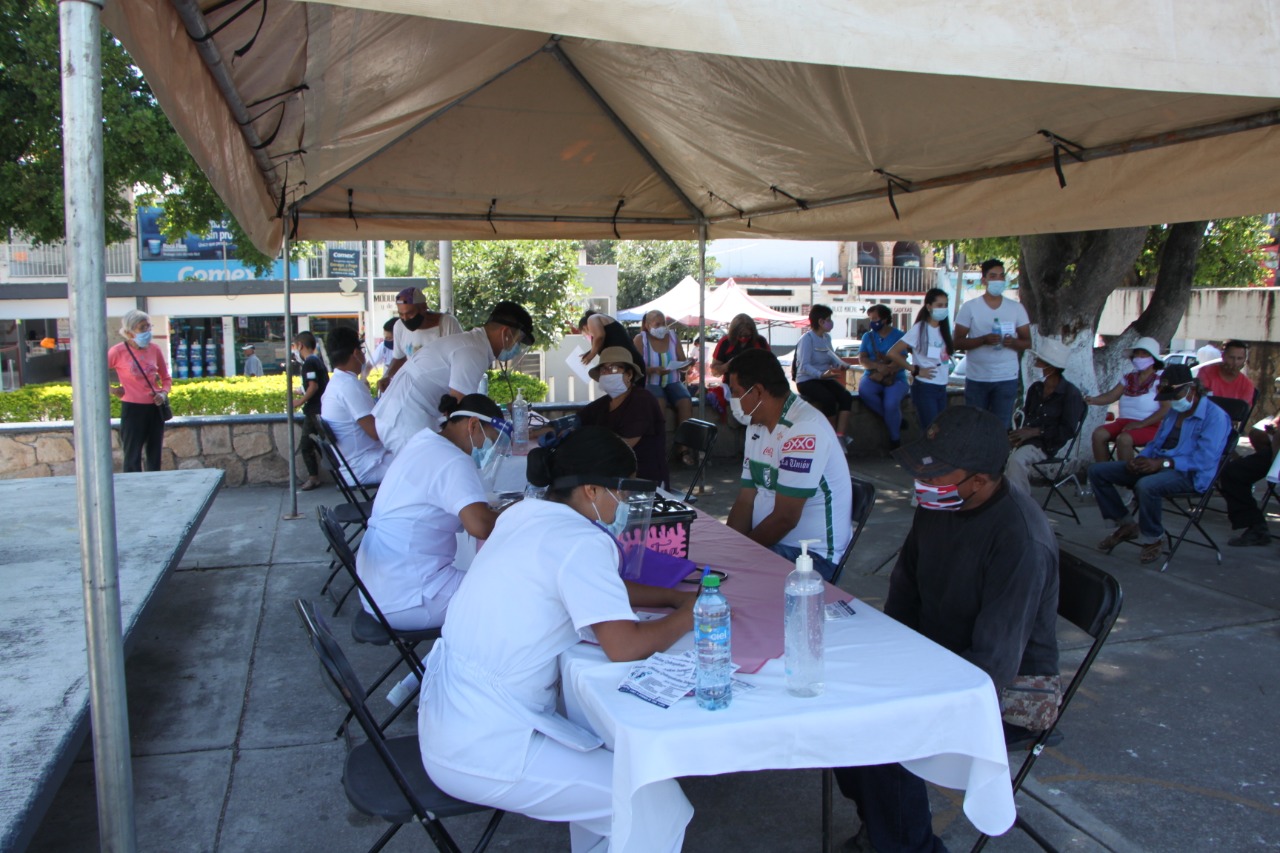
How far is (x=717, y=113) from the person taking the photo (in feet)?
15.4

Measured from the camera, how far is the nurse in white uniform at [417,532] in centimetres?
335

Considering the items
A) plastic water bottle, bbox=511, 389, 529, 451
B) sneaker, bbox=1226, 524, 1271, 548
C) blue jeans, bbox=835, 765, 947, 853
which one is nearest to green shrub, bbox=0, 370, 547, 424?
plastic water bottle, bbox=511, 389, 529, 451

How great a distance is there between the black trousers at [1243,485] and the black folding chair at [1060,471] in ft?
3.07

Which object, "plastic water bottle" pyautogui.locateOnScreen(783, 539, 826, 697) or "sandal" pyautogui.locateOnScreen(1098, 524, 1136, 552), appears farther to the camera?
"sandal" pyautogui.locateOnScreen(1098, 524, 1136, 552)

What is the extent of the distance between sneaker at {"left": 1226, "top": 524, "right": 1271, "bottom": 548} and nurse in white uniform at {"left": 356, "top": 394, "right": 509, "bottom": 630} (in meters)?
5.36

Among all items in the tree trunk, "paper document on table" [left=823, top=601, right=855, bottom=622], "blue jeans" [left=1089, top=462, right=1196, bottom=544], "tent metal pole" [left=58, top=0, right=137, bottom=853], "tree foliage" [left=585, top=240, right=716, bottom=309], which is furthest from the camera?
"tree foliage" [left=585, top=240, right=716, bottom=309]

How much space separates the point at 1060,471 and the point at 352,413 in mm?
5050

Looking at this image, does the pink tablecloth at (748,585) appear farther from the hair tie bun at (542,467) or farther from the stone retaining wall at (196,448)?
the stone retaining wall at (196,448)

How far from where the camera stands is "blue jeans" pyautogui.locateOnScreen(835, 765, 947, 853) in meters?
2.56

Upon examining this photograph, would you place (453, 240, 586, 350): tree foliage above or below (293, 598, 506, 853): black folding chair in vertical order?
above

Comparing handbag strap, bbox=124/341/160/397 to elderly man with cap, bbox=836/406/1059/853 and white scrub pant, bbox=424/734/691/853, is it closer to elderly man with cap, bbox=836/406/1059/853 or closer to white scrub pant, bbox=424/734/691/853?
white scrub pant, bbox=424/734/691/853

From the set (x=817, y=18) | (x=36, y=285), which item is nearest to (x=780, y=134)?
(x=817, y=18)

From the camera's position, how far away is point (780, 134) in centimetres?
470

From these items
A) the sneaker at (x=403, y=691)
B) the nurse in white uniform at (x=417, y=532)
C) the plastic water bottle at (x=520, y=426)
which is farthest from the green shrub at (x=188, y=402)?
the nurse in white uniform at (x=417, y=532)
